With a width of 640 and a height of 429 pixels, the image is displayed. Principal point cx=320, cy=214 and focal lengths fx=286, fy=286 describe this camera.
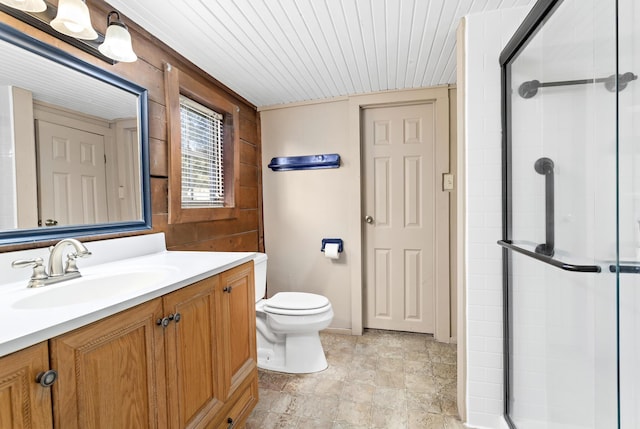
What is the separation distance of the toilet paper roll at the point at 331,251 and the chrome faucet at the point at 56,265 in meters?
1.71

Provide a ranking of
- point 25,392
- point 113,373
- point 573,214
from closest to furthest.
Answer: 1. point 25,392
2. point 113,373
3. point 573,214

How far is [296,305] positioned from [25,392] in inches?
55.6

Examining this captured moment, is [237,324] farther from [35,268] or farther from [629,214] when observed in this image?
[629,214]

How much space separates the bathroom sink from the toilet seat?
2.86ft

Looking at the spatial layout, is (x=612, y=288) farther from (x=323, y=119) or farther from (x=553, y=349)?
(x=323, y=119)

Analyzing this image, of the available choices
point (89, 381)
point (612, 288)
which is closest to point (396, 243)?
point (612, 288)

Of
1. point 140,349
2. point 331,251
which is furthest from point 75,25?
point 331,251

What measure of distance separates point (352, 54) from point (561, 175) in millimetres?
1315

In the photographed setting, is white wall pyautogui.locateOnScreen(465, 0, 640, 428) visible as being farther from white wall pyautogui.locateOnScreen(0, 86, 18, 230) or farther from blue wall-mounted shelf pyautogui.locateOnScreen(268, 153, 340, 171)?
white wall pyautogui.locateOnScreen(0, 86, 18, 230)

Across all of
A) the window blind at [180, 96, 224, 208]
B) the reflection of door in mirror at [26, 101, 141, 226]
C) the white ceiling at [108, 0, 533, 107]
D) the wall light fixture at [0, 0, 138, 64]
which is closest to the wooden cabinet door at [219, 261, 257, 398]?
the reflection of door in mirror at [26, 101, 141, 226]

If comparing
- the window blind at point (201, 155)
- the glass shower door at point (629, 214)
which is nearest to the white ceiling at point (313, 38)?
the window blind at point (201, 155)

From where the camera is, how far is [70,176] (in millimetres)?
1184

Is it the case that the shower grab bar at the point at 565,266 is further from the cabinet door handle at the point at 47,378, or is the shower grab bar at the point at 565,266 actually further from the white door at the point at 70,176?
the white door at the point at 70,176

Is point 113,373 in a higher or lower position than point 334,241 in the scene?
lower
